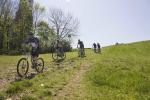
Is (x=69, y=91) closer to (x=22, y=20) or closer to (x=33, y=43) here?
(x=33, y=43)

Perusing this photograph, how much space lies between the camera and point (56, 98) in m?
12.1

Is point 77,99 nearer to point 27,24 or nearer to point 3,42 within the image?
point 3,42

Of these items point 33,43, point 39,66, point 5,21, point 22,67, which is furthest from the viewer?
point 5,21

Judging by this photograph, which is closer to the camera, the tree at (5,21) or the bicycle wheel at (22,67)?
the bicycle wheel at (22,67)

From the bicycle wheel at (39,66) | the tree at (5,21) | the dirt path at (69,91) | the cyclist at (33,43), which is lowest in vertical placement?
the dirt path at (69,91)

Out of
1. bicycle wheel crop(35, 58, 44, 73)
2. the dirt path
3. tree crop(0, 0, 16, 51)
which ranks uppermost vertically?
tree crop(0, 0, 16, 51)

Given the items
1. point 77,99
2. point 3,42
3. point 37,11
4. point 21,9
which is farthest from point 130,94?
point 37,11

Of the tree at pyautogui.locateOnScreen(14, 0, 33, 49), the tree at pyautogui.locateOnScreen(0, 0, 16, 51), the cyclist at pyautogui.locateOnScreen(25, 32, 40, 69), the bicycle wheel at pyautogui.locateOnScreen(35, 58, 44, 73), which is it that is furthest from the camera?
the tree at pyautogui.locateOnScreen(14, 0, 33, 49)

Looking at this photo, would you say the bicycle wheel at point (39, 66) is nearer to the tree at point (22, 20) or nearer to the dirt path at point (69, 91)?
the dirt path at point (69, 91)

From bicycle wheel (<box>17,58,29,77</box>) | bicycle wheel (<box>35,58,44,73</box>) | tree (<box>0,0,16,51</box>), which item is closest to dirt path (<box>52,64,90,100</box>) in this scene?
bicycle wheel (<box>17,58,29,77</box>)

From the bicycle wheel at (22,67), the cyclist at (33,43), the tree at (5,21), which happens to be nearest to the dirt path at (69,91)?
the bicycle wheel at (22,67)

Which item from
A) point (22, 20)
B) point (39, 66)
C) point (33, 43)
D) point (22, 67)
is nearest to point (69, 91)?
point (22, 67)

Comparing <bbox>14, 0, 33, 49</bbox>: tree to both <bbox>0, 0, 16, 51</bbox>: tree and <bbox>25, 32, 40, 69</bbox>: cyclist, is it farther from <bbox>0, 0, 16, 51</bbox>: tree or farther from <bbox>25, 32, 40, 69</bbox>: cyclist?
<bbox>25, 32, 40, 69</bbox>: cyclist

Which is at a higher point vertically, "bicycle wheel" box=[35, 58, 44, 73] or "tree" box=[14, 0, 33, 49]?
"tree" box=[14, 0, 33, 49]
